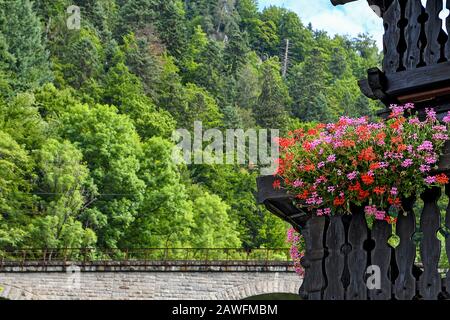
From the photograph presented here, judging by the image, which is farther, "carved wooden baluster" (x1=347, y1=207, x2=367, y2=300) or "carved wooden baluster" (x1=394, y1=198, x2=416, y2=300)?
"carved wooden baluster" (x1=347, y1=207, x2=367, y2=300)

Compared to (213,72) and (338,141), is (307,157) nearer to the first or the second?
(338,141)

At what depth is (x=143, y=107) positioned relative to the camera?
6844 cm

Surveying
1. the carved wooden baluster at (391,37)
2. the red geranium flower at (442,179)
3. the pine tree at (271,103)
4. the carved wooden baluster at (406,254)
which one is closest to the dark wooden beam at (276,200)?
the carved wooden baluster at (406,254)

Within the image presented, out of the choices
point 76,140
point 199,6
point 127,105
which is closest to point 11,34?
point 127,105

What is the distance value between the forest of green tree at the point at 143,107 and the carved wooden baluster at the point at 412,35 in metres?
32.1

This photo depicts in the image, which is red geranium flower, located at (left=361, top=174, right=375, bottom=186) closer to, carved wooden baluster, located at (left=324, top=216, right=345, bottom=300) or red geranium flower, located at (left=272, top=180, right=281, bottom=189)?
carved wooden baluster, located at (left=324, top=216, right=345, bottom=300)

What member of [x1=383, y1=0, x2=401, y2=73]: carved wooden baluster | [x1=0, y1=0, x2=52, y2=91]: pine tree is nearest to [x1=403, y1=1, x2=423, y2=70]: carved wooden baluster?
[x1=383, y1=0, x2=401, y2=73]: carved wooden baluster

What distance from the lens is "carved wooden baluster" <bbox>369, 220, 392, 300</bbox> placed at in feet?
26.5

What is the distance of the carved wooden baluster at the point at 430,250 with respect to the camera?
7.84 metres

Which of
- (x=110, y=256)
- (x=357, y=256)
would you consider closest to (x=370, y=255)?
(x=357, y=256)

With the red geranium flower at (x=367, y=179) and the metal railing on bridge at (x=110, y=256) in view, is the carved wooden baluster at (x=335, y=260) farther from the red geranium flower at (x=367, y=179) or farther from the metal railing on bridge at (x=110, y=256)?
the metal railing on bridge at (x=110, y=256)

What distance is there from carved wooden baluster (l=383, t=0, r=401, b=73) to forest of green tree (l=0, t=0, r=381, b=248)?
31868mm

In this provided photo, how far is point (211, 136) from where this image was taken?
2685 inches

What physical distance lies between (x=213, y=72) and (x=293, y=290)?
54685 mm
